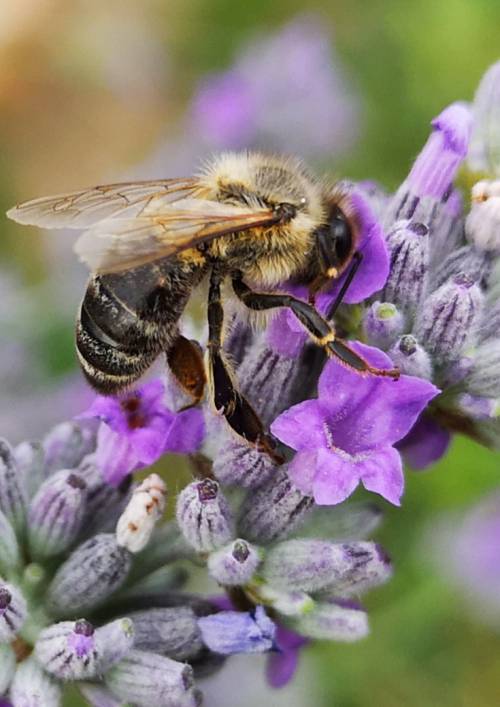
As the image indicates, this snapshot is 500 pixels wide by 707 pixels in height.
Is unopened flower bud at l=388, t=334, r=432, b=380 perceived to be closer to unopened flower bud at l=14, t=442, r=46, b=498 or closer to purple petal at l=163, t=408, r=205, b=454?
purple petal at l=163, t=408, r=205, b=454

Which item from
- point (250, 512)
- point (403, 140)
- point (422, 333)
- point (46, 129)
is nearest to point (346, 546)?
point (250, 512)

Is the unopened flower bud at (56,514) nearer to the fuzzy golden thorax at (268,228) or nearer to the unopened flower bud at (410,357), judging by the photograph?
the fuzzy golden thorax at (268,228)

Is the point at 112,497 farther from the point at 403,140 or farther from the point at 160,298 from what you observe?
the point at 403,140

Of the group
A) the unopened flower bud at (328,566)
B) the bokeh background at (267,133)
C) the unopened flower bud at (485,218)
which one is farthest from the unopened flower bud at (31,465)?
the bokeh background at (267,133)

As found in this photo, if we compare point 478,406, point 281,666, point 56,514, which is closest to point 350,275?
point 478,406

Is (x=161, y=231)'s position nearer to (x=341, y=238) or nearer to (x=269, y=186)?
(x=269, y=186)

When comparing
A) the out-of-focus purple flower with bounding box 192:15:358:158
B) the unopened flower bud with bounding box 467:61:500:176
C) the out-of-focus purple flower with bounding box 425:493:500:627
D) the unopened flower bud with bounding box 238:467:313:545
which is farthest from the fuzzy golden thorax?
the out-of-focus purple flower with bounding box 192:15:358:158
